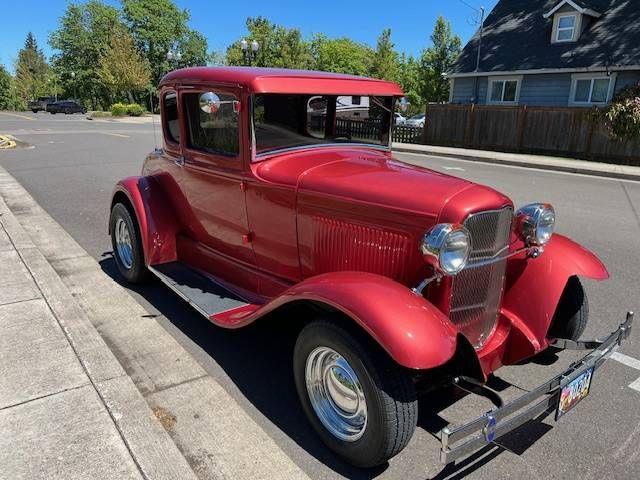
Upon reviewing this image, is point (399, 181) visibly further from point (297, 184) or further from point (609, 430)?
point (609, 430)

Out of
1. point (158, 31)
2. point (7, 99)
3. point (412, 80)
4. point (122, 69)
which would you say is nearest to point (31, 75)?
point (7, 99)

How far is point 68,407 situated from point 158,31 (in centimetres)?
6004

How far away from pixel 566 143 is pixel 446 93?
947 inches

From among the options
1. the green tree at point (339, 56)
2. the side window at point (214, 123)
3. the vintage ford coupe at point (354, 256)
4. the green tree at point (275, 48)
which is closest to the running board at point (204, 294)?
the vintage ford coupe at point (354, 256)

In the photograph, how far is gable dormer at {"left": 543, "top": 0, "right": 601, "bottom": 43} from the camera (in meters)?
18.8

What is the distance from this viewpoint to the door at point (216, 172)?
3.36 m

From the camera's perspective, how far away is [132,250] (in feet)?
14.5

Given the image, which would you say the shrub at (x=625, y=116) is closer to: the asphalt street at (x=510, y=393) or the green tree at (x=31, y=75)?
the asphalt street at (x=510, y=393)

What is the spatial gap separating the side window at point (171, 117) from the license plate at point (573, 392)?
3264mm

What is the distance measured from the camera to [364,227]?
273cm

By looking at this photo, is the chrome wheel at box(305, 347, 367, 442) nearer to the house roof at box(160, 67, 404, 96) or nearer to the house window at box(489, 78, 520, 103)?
the house roof at box(160, 67, 404, 96)

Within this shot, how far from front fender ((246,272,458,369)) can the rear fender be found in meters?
2.12

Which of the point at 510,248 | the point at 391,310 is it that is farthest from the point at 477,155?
the point at 391,310

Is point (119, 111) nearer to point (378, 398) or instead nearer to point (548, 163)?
point (548, 163)
